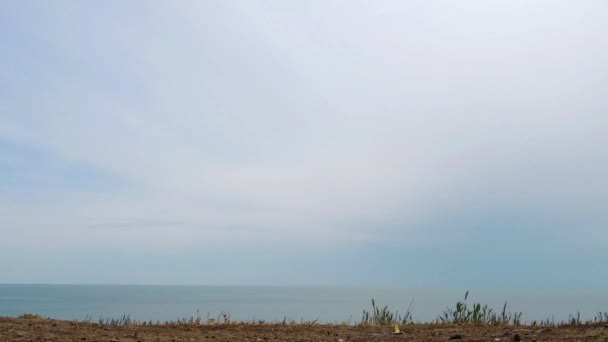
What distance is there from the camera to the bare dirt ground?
897 cm

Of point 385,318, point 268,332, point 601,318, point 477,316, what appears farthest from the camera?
point 385,318

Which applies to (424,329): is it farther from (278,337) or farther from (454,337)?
(278,337)

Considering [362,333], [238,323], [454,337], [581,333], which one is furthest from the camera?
[238,323]

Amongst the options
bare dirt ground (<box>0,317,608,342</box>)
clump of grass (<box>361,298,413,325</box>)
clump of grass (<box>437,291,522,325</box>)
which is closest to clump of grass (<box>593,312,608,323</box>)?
bare dirt ground (<box>0,317,608,342</box>)

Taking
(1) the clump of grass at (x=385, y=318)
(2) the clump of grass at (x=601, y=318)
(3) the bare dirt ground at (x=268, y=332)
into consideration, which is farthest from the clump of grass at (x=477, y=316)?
(2) the clump of grass at (x=601, y=318)

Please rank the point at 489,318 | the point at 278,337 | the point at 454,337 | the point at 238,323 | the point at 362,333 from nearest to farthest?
the point at 454,337 < the point at 278,337 < the point at 362,333 < the point at 238,323 < the point at 489,318

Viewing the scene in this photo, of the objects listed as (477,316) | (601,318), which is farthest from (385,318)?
(601,318)

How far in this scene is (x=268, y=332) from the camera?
11.5m

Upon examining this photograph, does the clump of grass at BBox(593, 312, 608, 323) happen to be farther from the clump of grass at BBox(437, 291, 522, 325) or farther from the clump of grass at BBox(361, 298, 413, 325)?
the clump of grass at BBox(361, 298, 413, 325)

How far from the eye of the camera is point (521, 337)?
8734 millimetres

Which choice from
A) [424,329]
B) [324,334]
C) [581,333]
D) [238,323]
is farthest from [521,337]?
[238,323]

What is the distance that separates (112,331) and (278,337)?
3.52m

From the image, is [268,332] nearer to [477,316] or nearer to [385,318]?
[385,318]

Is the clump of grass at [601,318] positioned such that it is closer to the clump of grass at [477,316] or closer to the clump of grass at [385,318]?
the clump of grass at [477,316]
